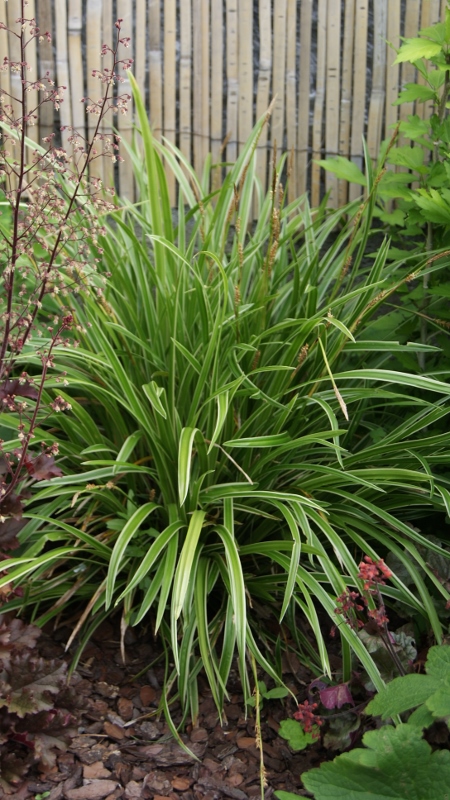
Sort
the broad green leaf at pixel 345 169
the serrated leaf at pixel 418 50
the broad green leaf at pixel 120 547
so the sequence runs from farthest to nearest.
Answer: the broad green leaf at pixel 345 169, the serrated leaf at pixel 418 50, the broad green leaf at pixel 120 547

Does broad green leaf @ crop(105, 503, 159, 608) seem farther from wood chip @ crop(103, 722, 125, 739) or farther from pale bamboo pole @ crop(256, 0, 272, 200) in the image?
pale bamboo pole @ crop(256, 0, 272, 200)

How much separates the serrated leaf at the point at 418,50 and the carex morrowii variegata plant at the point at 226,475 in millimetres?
430

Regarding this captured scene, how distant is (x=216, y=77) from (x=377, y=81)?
663mm

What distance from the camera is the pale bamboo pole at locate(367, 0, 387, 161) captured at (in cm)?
322

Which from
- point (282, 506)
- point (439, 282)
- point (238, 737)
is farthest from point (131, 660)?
point (439, 282)

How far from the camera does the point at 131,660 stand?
226cm

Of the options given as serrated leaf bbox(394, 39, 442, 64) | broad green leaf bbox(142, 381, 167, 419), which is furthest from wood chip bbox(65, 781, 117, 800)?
serrated leaf bbox(394, 39, 442, 64)

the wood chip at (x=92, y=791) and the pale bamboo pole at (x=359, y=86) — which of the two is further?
the pale bamboo pole at (x=359, y=86)

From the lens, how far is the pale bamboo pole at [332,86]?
3.23 m

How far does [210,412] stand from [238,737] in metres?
0.89

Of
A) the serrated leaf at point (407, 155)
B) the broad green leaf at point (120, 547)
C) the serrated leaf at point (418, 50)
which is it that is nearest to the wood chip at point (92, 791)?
the broad green leaf at point (120, 547)

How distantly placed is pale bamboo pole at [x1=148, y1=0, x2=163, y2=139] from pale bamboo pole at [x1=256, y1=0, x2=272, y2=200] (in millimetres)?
410

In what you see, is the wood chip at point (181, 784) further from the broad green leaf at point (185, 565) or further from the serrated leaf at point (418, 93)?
the serrated leaf at point (418, 93)

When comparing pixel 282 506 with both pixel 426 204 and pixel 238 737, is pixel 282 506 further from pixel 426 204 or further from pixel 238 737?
pixel 426 204
